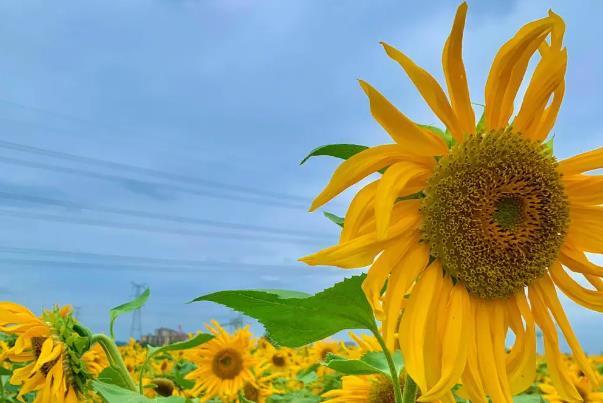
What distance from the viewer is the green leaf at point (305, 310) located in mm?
1665

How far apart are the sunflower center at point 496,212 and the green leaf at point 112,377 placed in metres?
1.63

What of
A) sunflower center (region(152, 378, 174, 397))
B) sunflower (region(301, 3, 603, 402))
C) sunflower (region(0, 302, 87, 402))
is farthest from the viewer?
sunflower center (region(152, 378, 174, 397))

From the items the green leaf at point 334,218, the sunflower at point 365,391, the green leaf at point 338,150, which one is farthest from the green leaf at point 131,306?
the green leaf at point 338,150

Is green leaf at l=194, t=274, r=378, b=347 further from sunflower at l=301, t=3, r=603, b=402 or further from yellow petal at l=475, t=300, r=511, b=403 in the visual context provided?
yellow petal at l=475, t=300, r=511, b=403

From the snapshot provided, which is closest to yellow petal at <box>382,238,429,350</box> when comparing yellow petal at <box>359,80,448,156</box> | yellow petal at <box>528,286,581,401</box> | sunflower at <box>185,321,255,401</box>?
yellow petal at <box>359,80,448,156</box>

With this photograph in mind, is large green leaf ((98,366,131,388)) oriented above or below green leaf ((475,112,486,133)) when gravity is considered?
below

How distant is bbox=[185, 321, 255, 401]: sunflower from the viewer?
572cm

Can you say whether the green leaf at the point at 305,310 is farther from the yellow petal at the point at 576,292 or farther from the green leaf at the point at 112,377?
the green leaf at the point at 112,377

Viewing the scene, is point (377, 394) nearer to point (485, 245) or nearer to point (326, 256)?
point (485, 245)

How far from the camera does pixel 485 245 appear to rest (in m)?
2.03

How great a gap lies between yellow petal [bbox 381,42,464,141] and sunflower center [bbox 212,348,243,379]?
4.26m

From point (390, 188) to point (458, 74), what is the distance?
0.42 meters

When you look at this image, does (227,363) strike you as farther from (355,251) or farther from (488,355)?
(355,251)

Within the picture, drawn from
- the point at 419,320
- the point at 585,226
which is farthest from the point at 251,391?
the point at 419,320
